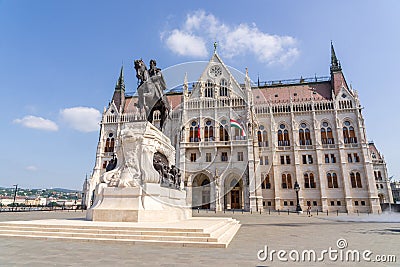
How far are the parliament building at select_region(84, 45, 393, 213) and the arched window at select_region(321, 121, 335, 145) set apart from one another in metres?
0.14

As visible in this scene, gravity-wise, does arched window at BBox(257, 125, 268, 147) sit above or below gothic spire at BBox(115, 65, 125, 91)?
below

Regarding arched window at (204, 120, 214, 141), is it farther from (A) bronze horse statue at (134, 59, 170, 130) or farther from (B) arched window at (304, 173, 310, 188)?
(A) bronze horse statue at (134, 59, 170, 130)

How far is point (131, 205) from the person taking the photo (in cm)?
962

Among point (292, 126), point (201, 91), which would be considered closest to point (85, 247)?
point (201, 91)

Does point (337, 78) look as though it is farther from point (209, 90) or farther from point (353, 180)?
point (209, 90)

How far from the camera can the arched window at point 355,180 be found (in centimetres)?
3650

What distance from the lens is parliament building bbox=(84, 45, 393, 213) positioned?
3603cm

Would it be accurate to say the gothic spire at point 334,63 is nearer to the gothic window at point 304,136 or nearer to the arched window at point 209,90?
the gothic window at point 304,136

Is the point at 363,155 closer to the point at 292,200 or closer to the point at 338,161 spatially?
the point at 338,161

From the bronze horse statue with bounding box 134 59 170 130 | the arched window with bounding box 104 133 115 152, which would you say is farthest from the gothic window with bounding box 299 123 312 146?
the arched window with bounding box 104 133 115 152

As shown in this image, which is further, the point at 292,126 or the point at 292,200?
the point at 292,126

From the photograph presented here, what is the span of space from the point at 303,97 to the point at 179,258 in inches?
1717

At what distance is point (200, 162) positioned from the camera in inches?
1465

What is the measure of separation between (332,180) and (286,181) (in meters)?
6.89
